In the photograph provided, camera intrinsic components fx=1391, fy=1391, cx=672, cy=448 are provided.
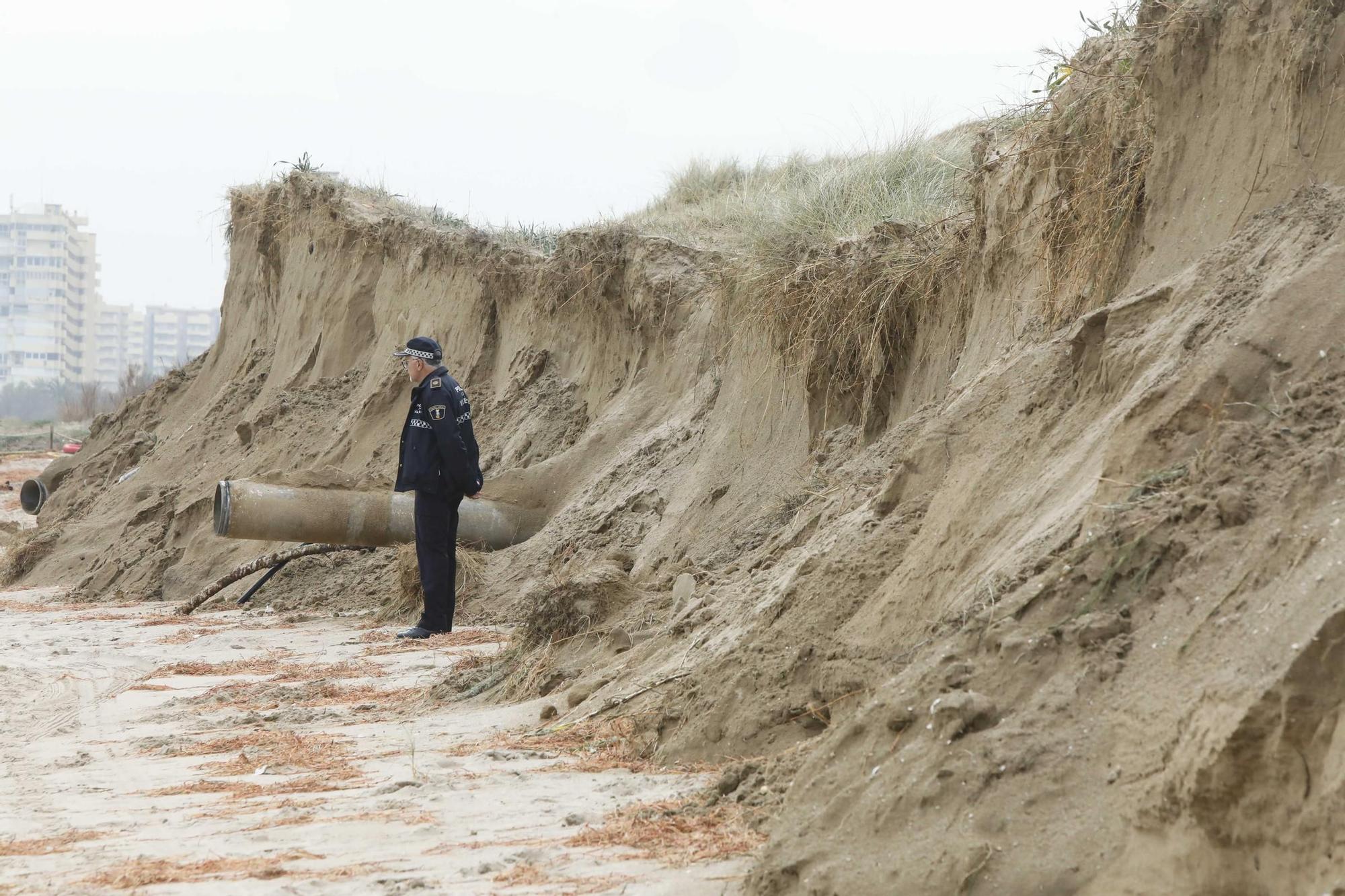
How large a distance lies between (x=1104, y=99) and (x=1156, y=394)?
8.36 feet

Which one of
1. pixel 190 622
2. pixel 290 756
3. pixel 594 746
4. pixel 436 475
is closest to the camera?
pixel 594 746

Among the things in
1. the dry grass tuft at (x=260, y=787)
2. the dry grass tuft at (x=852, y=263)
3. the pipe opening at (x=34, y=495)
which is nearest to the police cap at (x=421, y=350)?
the dry grass tuft at (x=852, y=263)

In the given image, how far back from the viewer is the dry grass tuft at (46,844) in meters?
3.59

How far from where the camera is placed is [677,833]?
3.52 m

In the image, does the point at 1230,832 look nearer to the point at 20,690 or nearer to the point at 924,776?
the point at 924,776

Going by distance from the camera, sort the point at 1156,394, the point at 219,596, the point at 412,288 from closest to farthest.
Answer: the point at 1156,394
the point at 219,596
the point at 412,288

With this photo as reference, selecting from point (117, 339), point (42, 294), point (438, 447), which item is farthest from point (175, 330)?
point (438, 447)

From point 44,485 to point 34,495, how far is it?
7.0 inches

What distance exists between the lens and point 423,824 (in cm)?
370

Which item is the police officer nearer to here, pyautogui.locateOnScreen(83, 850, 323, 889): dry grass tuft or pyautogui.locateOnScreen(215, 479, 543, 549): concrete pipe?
pyautogui.locateOnScreen(215, 479, 543, 549): concrete pipe

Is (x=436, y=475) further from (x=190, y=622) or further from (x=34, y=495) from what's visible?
(x=34, y=495)

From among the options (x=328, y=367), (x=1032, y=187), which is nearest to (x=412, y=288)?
(x=328, y=367)

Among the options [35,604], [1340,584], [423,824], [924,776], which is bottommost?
[35,604]

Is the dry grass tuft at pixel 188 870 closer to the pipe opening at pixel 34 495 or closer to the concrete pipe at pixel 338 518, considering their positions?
the concrete pipe at pixel 338 518
